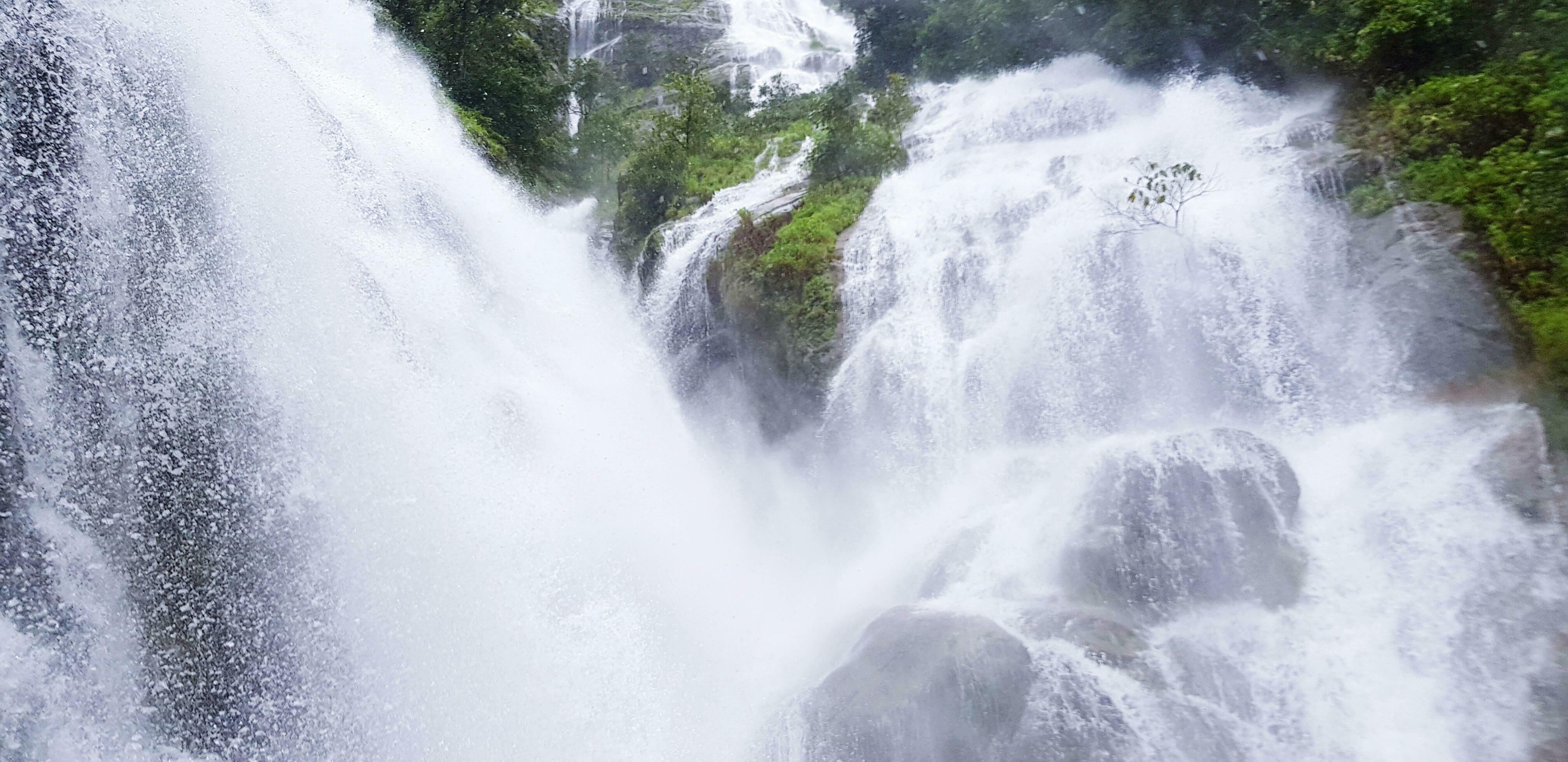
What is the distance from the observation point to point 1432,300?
28.9 ft

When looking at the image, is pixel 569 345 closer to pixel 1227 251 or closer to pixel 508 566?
pixel 508 566

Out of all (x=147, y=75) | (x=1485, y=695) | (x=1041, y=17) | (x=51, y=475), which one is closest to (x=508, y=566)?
(x=51, y=475)

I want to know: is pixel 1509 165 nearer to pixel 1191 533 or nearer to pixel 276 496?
pixel 1191 533

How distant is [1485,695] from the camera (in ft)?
21.3

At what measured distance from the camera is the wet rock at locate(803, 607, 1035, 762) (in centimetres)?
709

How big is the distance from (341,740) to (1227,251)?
11383 millimetres

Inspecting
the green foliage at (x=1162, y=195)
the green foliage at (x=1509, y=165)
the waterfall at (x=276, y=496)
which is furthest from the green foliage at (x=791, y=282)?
the green foliage at (x=1509, y=165)

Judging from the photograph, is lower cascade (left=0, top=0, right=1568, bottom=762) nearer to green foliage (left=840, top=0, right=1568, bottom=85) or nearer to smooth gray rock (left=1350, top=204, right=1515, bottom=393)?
smooth gray rock (left=1350, top=204, right=1515, bottom=393)

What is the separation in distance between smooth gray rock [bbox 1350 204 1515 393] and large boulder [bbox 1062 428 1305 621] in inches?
78.2

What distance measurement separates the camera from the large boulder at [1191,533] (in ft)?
25.5

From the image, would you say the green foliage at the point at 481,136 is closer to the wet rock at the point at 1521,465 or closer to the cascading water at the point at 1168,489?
the cascading water at the point at 1168,489

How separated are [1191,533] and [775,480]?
654 cm

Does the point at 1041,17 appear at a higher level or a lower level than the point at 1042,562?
higher

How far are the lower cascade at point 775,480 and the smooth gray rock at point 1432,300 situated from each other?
0.04 metres
